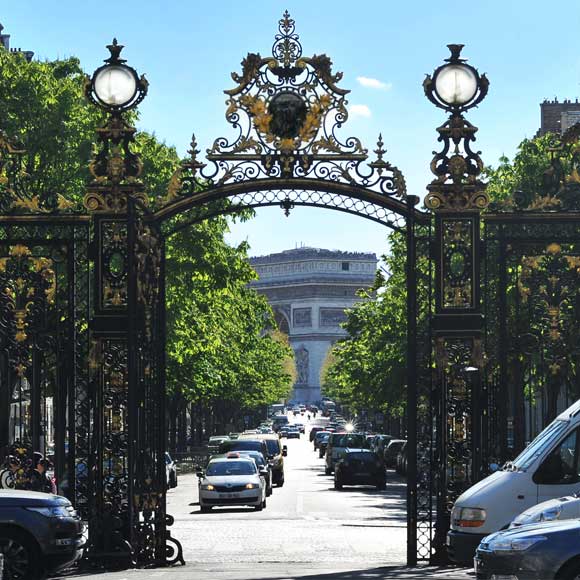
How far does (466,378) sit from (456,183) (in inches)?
99.2

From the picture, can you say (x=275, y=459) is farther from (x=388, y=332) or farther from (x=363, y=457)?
(x=388, y=332)

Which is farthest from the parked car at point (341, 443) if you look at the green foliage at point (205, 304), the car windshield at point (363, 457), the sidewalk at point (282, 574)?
the sidewalk at point (282, 574)

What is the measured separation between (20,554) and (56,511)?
64cm

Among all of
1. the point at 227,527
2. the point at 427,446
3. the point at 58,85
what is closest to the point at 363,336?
the point at 58,85

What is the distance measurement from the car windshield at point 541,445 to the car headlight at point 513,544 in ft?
13.0

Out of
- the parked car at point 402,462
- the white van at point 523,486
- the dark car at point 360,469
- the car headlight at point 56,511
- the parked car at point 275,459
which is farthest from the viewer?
the parked car at point 402,462

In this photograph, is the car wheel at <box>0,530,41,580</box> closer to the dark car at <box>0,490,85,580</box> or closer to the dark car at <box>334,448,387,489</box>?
the dark car at <box>0,490,85,580</box>

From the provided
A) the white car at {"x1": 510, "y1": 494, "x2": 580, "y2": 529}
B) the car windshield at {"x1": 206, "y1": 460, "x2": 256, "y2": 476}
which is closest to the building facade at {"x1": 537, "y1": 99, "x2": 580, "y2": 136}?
the car windshield at {"x1": 206, "y1": 460, "x2": 256, "y2": 476}

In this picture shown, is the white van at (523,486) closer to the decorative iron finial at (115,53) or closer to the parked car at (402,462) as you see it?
the decorative iron finial at (115,53)

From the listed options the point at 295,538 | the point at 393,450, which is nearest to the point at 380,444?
the point at 393,450

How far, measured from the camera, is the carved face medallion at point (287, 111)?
2216 cm

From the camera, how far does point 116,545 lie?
21.6 metres

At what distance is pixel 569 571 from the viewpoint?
45.8 feet

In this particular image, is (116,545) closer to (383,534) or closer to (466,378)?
(466,378)
